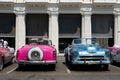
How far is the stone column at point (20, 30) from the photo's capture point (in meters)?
33.8

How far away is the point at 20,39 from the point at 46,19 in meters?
3.28

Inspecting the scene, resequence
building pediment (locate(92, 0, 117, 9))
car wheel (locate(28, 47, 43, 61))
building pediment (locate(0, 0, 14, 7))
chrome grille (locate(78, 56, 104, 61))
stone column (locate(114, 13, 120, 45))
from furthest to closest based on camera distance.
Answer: stone column (locate(114, 13, 120, 45)) < building pediment (locate(92, 0, 117, 9)) < building pediment (locate(0, 0, 14, 7)) < chrome grille (locate(78, 56, 104, 61)) < car wheel (locate(28, 47, 43, 61))

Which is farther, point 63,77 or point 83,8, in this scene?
point 83,8

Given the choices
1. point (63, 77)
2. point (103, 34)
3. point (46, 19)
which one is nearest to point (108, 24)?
point (103, 34)

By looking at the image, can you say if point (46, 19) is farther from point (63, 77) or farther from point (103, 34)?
point (63, 77)

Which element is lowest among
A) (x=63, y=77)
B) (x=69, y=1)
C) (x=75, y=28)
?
(x=63, y=77)

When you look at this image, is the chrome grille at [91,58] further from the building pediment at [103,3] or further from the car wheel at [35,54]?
the building pediment at [103,3]

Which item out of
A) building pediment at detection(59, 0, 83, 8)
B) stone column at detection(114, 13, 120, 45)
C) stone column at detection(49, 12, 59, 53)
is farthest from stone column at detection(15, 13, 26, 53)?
stone column at detection(114, 13, 120, 45)

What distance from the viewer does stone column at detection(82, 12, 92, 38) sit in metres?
34.2

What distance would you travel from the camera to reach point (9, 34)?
34.3m

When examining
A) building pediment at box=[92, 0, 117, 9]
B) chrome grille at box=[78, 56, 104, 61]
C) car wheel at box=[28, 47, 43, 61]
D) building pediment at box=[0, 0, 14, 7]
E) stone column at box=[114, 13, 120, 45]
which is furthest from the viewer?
stone column at box=[114, 13, 120, 45]

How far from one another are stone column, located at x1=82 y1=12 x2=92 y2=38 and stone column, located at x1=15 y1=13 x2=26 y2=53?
5.81 m

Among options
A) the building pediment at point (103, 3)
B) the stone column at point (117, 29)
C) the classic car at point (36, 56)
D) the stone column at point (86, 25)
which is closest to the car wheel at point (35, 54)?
the classic car at point (36, 56)

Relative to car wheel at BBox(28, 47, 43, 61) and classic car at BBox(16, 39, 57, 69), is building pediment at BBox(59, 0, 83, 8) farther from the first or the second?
car wheel at BBox(28, 47, 43, 61)
